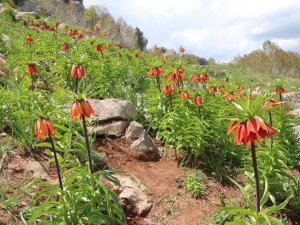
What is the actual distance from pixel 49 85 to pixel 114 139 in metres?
1.90

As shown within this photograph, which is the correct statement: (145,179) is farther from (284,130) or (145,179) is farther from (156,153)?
(284,130)

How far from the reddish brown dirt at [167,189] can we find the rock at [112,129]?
0.12 metres

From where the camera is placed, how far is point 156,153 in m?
4.96

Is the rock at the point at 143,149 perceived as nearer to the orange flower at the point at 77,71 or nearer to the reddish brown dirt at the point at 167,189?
the reddish brown dirt at the point at 167,189

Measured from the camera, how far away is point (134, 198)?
3.72 meters

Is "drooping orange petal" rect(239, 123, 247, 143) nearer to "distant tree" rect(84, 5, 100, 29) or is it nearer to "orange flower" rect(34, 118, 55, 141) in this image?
"orange flower" rect(34, 118, 55, 141)

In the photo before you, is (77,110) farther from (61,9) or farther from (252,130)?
(61,9)

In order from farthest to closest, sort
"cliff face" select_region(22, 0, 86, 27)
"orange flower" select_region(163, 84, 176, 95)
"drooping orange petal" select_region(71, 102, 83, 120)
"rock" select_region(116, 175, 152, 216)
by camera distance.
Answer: "cliff face" select_region(22, 0, 86, 27) → "orange flower" select_region(163, 84, 176, 95) → "rock" select_region(116, 175, 152, 216) → "drooping orange petal" select_region(71, 102, 83, 120)


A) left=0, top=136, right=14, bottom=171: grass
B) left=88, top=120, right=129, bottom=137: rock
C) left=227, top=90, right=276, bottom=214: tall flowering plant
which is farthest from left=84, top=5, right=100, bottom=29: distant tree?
left=227, top=90, right=276, bottom=214: tall flowering plant

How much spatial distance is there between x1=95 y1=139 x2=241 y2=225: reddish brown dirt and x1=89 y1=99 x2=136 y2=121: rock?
0.37 metres

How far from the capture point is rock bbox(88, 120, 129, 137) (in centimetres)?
496

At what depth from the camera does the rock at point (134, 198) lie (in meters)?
3.67

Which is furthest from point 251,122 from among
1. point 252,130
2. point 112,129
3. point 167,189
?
point 112,129

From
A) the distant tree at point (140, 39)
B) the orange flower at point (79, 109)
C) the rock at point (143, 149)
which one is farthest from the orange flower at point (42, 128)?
the distant tree at point (140, 39)
